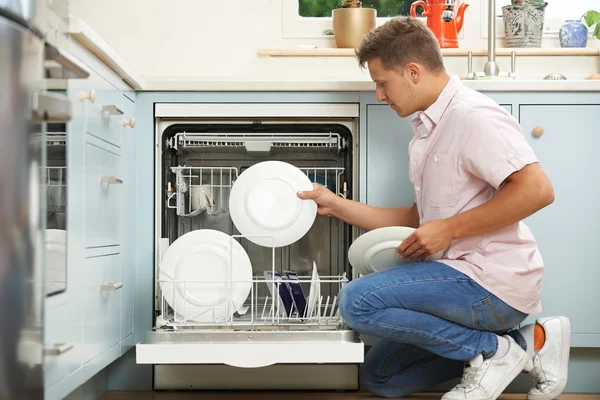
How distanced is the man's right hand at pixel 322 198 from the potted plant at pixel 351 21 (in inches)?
39.6

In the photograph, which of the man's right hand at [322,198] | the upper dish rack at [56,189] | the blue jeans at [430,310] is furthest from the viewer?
the man's right hand at [322,198]

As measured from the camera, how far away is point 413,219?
2.11 m

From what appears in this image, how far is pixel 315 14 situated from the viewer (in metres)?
3.00

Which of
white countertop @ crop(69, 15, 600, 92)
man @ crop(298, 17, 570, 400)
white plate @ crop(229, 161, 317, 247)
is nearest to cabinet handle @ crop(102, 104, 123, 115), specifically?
white countertop @ crop(69, 15, 600, 92)

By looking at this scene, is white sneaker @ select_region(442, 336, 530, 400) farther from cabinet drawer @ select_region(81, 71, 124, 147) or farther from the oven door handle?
the oven door handle

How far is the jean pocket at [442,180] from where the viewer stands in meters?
1.86

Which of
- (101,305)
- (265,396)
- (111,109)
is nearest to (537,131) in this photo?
(265,396)

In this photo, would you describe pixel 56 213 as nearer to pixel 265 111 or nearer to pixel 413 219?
pixel 265 111

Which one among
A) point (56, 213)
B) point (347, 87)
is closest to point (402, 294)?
point (347, 87)

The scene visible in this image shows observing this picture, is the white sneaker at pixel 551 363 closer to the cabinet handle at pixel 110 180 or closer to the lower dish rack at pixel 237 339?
the lower dish rack at pixel 237 339

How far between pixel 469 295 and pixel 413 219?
0.36m

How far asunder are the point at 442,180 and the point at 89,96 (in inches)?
34.3

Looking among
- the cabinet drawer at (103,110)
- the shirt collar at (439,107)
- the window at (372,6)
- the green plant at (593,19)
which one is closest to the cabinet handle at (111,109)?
the cabinet drawer at (103,110)

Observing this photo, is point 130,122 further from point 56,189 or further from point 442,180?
point 442,180
